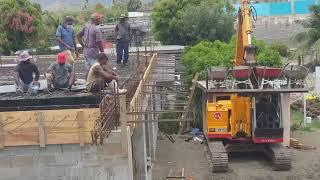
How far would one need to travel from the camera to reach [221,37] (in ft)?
148

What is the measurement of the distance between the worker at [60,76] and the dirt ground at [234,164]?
8355 millimetres

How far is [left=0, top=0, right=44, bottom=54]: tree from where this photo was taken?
39.6 meters

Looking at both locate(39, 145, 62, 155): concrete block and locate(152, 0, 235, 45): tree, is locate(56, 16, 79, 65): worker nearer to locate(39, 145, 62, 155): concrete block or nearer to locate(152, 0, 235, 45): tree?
locate(39, 145, 62, 155): concrete block

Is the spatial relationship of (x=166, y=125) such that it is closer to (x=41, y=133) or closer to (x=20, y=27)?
(x=20, y=27)

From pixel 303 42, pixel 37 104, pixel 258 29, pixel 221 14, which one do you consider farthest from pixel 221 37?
pixel 37 104

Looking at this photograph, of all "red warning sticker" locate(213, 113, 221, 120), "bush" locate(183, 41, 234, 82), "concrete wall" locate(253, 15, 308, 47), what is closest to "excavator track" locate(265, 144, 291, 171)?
"red warning sticker" locate(213, 113, 221, 120)

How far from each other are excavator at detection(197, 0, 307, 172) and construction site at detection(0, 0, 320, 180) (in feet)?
0.12

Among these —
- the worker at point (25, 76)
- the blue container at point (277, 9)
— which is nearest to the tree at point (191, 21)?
the worker at point (25, 76)

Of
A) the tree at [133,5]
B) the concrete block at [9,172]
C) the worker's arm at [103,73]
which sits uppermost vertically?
the tree at [133,5]

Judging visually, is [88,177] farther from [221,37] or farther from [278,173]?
[221,37]

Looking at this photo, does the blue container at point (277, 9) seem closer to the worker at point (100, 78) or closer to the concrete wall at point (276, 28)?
the concrete wall at point (276, 28)

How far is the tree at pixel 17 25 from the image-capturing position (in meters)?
39.6

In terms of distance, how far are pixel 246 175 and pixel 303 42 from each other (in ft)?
66.3

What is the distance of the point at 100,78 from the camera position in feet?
41.3
